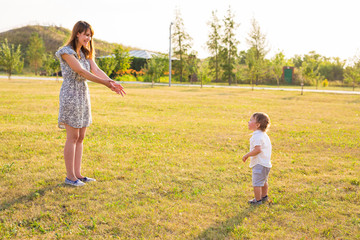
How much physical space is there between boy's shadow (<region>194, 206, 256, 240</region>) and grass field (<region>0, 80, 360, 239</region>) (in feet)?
0.04

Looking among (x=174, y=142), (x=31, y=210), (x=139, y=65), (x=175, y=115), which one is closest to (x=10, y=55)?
(x=139, y=65)

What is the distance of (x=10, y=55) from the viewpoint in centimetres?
3512


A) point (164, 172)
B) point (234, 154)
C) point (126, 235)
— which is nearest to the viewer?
point (126, 235)

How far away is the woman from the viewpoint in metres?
4.29

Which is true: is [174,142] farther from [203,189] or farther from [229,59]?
[229,59]

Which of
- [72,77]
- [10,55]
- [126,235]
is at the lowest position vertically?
[126,235]

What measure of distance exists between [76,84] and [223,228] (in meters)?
2.92

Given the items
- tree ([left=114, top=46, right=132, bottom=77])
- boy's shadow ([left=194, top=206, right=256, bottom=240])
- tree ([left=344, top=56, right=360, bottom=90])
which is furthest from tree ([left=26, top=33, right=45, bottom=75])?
boy's shadow ([left=194, top=206, right=256, bottom=240])

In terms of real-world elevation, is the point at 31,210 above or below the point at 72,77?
below

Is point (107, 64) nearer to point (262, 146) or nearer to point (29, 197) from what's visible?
point (29, 197)

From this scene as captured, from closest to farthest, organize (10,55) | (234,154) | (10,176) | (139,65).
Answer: (10,176), (234,154), (10,55), (139,65)

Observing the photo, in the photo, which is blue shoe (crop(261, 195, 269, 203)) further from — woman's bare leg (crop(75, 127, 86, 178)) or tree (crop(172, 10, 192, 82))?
tree (crop(172, 10, 192, 82))

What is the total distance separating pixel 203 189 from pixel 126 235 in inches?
68.1

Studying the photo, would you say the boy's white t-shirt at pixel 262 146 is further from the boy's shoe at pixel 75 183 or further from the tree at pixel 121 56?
the tree at pixel 121 56
